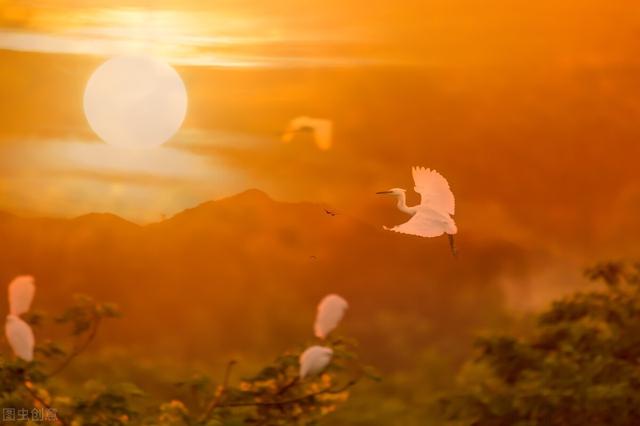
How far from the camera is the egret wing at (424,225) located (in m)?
2.46

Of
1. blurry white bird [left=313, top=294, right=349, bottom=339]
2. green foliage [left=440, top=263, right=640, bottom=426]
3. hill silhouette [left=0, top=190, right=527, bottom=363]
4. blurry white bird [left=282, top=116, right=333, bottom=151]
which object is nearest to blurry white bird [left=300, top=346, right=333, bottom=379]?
blurry white bird [left=313, top=294, right=349, bottom=339]

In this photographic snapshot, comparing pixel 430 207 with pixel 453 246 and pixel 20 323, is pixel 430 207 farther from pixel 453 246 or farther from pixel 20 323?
pixel 20 323

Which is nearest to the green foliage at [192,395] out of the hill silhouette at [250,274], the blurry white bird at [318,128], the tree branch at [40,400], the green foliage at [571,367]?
the tree branch at [40,400]

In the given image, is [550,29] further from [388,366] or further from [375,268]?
[388,366]

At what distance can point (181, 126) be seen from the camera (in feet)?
9.05

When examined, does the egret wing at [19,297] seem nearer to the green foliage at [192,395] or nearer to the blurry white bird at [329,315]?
the green foliage at [192,395]

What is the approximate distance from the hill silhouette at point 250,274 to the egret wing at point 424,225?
0.99 ft

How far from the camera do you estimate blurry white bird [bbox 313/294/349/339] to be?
2.64 metres

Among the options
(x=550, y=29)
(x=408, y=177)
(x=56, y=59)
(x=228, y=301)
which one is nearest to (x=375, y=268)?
(x=408, y=177)

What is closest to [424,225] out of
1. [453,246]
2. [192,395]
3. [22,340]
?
[453,246]

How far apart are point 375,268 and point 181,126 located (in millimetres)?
756

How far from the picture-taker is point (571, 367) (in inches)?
97.8

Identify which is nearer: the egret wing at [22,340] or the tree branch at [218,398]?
the egret wing at [22,340]

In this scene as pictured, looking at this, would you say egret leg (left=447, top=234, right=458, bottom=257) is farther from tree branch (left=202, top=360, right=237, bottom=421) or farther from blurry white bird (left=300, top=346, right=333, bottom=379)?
tree branch (left=202, top=360, right=237, bottom=421)
